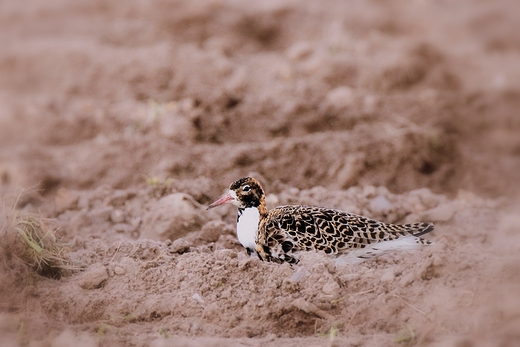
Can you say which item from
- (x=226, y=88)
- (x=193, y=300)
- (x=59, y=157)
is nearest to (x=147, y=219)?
(x=193, y=300)

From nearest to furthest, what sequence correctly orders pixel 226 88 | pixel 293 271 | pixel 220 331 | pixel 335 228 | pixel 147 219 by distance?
pixel 220 331, pixel 293 271, pixel 335 228, pixel 147 219, pixel 226 88

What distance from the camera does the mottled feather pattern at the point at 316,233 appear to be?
554 centimetres

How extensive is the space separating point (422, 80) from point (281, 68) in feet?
5.73

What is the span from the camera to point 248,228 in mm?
5699

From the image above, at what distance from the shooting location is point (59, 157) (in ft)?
25.8

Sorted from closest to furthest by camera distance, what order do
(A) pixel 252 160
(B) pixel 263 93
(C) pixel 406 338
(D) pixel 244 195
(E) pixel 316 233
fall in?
(C) pixel 406 338 < (E) pixel 316 233 < (D) pixel 244 195 < (A) pixel 252 160 < (B) pixel 263 93

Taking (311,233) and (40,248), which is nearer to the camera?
(40,248)

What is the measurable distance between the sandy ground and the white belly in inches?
8.0

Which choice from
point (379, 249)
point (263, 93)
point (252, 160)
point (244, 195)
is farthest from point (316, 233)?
point (263, 93)

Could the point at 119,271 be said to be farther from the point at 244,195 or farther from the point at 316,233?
the point at 316,233

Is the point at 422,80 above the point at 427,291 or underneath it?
above

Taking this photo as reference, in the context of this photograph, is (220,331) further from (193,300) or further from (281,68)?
(281,68)

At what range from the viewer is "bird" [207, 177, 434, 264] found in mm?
5543

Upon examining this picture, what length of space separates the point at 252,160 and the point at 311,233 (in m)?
1.93
